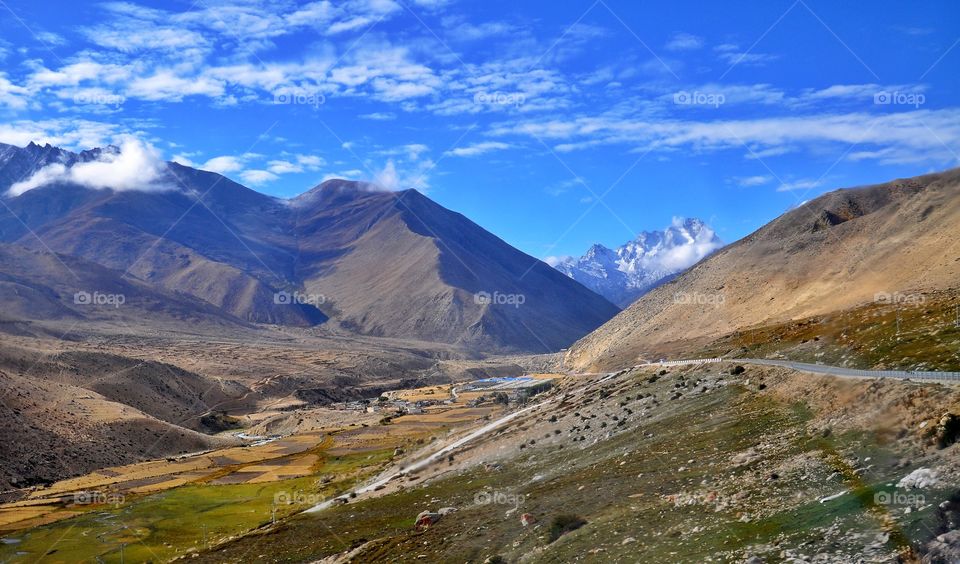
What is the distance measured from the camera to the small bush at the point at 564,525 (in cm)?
2791

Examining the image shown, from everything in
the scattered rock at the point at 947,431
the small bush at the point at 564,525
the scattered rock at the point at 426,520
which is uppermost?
the scattered rock at the point at 947,431

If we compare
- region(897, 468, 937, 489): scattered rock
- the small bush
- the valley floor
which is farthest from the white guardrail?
the small bush

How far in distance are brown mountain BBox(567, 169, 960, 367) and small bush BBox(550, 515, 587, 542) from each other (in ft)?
141

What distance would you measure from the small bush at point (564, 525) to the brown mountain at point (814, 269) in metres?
42.8

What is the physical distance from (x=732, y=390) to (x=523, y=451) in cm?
1637

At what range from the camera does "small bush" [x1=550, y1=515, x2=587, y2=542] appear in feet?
91.6

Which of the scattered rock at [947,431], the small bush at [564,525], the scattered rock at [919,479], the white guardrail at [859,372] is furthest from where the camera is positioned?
the small bush at [564,525]

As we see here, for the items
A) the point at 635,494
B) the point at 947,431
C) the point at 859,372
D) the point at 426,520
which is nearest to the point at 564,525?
the point at 635,494

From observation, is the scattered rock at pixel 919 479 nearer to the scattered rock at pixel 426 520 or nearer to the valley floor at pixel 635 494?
the valley floor at pixel 635 494

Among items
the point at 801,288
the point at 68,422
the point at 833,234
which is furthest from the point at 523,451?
the point at 68,422

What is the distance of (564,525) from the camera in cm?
2820

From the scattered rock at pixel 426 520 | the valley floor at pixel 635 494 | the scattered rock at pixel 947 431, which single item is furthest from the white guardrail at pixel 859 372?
the scattered rock at pixel 426 520

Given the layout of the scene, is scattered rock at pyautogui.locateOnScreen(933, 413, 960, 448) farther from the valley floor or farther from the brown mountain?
the brown mountain

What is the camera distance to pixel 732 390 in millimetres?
42750
